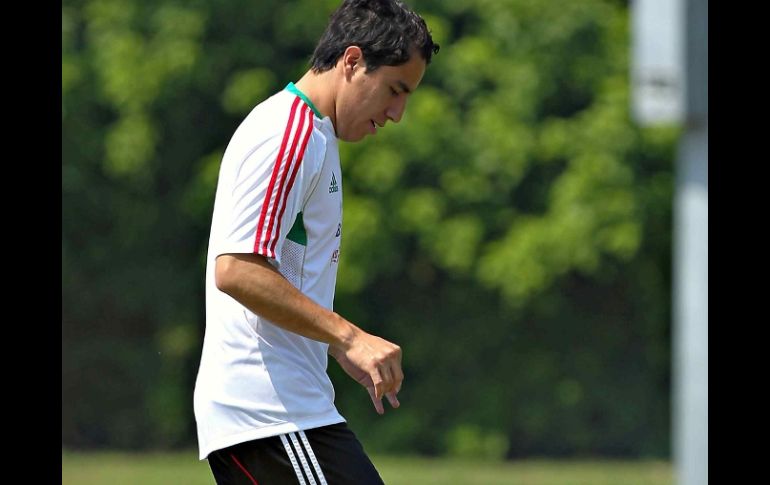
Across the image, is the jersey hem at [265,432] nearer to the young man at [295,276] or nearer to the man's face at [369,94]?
the young man at [295,276]

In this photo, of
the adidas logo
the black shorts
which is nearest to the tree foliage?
the adidas logo

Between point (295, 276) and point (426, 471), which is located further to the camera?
point (426, 471)

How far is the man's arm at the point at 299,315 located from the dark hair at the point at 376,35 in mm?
666

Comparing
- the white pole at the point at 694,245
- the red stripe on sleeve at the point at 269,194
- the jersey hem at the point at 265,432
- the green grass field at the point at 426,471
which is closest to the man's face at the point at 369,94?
the red stripe on sleeve at the point at 269,194

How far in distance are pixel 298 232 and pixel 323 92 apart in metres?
0.41

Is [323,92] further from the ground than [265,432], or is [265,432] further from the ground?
[323,92]

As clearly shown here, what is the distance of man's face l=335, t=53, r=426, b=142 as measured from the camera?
347 cm

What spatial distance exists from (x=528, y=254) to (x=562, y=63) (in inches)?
94.0

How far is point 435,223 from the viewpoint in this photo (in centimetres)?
1515

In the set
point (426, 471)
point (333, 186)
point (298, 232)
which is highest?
point (333, 186)

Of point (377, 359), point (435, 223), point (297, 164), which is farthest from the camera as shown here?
point (435, 223)

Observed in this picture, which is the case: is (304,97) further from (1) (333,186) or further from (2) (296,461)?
(2) (296,461)

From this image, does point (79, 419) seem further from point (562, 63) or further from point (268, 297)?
point (268, 297)

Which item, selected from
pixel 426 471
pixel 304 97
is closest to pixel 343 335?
pixel 304 97
